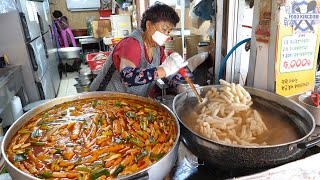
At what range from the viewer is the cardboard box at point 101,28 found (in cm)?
760

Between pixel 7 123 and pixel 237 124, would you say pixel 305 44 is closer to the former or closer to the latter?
pixel 237 124

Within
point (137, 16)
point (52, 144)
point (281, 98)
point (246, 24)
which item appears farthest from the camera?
point (137, 16)

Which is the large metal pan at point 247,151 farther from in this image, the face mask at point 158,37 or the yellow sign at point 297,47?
the face mask at point 158,37

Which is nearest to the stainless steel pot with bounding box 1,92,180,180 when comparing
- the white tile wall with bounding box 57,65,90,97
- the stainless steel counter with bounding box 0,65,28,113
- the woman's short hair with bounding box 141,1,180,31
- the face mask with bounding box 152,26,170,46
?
the face mask with bounding box 152,26,170,46

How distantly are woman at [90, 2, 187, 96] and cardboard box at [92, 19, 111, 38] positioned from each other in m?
5.80

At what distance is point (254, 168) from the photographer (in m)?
0.98

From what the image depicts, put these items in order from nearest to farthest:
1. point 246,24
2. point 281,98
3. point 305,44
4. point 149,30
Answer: point 281,98
point 305,44
point 149,30
point 246,24

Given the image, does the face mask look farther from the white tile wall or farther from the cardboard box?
the cardboard box

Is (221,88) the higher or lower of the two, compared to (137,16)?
lower

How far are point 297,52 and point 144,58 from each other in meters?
1.19

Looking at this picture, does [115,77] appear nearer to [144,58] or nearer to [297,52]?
[144,58]

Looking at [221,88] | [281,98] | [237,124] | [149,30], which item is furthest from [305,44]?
[149,30]

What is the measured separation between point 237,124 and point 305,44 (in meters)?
0.75

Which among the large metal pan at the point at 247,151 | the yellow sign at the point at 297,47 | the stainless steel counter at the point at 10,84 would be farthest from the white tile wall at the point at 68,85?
the large metal pan at the point at 247,151
